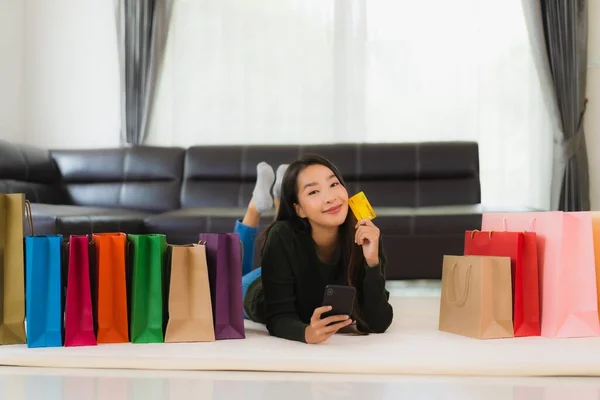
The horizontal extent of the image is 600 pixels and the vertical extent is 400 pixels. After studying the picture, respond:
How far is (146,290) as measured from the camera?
5.58ft

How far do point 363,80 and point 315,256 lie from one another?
3.04 metres

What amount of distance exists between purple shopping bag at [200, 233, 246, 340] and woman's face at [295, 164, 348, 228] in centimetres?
22

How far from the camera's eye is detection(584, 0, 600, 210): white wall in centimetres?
450

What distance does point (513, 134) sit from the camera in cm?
455

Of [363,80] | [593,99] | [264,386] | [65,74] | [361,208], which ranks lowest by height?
[264,386]

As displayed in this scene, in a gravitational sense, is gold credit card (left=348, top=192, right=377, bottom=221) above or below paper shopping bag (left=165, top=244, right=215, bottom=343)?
above

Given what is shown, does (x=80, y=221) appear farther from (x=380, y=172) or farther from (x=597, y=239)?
(x=597, y=239)

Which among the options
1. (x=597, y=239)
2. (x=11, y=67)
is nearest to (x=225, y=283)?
(x=597, y=239)

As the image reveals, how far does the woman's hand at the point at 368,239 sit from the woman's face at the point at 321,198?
0.26 feet

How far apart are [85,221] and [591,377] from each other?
2.52 metres

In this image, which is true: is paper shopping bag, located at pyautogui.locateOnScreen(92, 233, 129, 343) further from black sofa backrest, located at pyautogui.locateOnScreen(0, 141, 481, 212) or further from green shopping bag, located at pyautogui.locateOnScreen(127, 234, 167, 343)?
black sofa backrest, located at pyautogui.locateOnScreen(0, 141, 481, 212)

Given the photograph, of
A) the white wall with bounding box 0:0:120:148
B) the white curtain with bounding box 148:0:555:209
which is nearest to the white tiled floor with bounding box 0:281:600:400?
the white curtain with bounding box 148:0:555:209

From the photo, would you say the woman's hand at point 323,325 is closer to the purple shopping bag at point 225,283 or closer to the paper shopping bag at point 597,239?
the purple shopping bag at point 225,283

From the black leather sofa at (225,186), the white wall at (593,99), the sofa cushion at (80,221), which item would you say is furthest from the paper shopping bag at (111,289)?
the white wall at (593,99)
